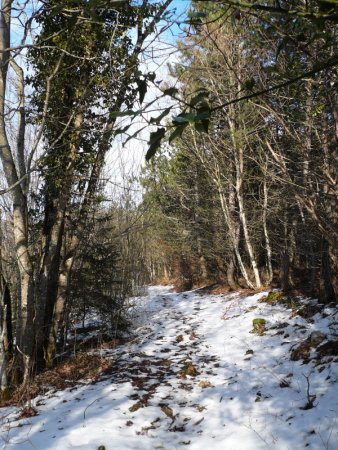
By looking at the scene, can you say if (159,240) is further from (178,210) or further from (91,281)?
A: (91,281)

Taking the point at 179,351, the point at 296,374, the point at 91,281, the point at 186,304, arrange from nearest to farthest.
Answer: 1. the point at 296,374
2. the point at 179,351
3. the point at 91,281
4. the point at 186,304

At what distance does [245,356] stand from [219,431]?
7.91 feet

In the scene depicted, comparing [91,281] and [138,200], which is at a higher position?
[138,200]

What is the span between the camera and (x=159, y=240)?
24.2 metres

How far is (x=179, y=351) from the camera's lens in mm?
7469

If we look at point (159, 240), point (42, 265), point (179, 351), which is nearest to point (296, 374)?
point (179, 351)

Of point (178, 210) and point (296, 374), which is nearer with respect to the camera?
point (296, 374)

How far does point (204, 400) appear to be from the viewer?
5031 millimetres

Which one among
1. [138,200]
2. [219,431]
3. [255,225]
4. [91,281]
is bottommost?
[219,431]

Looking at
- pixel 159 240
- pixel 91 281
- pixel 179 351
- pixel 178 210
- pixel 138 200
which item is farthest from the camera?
pixel 159 240

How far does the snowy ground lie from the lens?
3.91 metres

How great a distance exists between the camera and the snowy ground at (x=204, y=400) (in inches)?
154

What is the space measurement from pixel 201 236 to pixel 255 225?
5052 millimetres

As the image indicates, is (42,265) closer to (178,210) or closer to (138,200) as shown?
(138,200)
